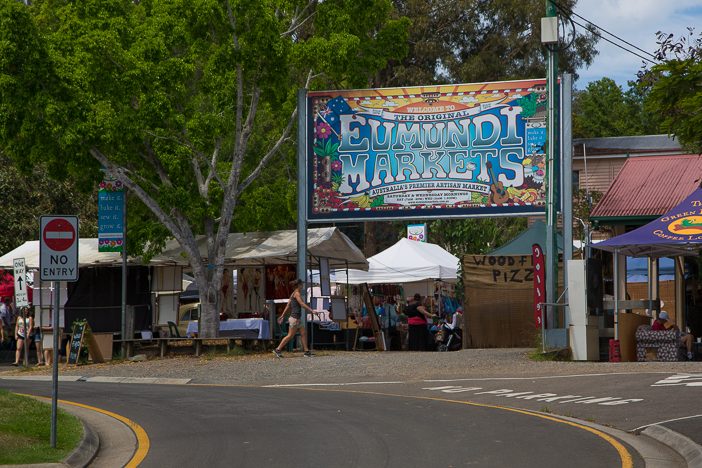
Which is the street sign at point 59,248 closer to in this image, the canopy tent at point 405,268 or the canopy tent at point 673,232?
the canopy tent at point 673,232

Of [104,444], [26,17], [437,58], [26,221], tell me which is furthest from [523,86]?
[437,58]

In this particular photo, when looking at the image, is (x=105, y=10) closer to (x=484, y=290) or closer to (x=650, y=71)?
(x=484, y=290)

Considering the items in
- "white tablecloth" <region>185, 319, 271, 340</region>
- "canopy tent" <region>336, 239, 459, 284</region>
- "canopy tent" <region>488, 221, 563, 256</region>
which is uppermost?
"canopy tent" <region>488, 221, 563, 256</region>

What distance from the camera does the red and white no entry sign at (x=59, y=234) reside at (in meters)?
11.9

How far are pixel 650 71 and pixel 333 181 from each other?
9.59 meters

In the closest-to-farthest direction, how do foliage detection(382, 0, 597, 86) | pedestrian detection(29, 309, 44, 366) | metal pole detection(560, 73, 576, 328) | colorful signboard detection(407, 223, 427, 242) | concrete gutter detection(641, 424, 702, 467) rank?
concrete gutter detection(641, 424, 702, 467) < metal pole detection(560, 73, 576, 328) < pedestrian detection(29, 309, 44, 366) < colorful signboard detection(407, 223, 427, 242) < foliage detection(382, 0, 597, 86)

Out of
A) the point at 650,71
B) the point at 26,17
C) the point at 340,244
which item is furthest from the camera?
the point at 340,244

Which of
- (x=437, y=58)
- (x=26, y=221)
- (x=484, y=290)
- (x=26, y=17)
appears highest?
(x=437, y=58)

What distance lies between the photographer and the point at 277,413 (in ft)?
48.3

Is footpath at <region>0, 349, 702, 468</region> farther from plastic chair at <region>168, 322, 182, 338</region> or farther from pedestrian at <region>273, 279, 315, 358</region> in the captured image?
plastic chair at <region>168, 322, 182, 338</region>

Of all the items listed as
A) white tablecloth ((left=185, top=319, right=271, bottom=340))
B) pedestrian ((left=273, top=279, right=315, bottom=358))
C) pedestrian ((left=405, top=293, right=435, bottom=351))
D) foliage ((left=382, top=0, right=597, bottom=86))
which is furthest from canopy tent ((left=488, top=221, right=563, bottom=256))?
foliage ((left=382, top=0, right=597, bottom=86))

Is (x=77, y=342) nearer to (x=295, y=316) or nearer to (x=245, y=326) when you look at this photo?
(x=245, y=326)

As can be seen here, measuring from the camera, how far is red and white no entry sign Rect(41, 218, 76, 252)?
11875mm

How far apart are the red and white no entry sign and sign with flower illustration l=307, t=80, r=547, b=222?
15.8 m
